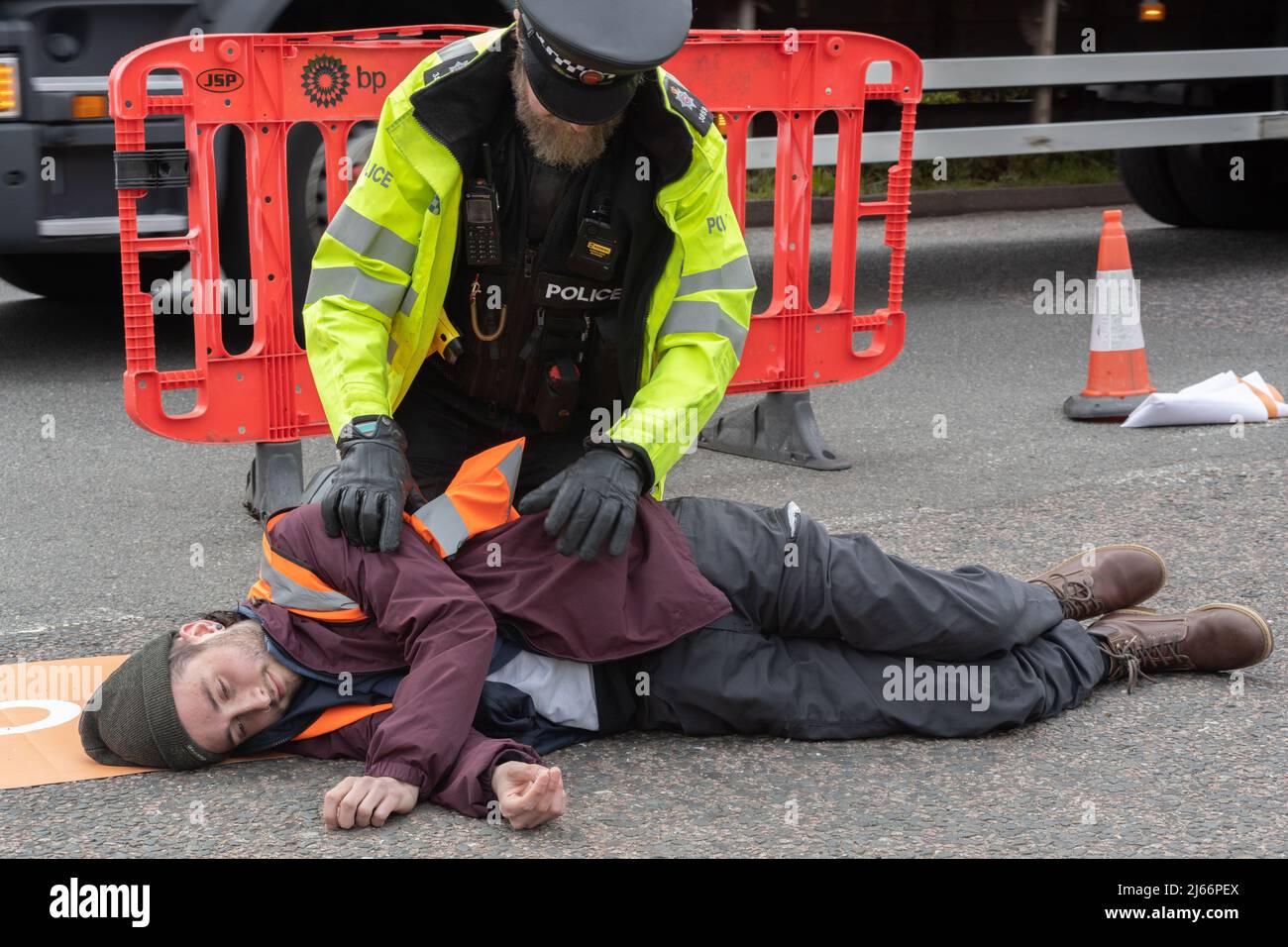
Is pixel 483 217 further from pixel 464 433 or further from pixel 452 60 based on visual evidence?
Answer: pixel 464 433

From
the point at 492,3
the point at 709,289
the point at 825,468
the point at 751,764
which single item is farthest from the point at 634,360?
the point at 492,3

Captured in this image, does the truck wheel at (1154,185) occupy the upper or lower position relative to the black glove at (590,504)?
upper

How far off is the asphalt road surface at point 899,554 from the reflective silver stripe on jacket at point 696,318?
878mm

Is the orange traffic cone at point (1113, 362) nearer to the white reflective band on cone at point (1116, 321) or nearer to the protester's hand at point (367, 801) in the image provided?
the white reflective band on cone at point (1116, 321)

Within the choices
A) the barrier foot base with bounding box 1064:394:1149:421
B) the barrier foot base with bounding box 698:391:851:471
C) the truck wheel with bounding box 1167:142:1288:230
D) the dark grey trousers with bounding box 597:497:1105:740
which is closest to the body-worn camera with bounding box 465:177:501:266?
the dark grey trousers with bounding box 597:497:1105:740

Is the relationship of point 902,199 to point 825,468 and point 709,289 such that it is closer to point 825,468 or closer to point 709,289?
point 825,468

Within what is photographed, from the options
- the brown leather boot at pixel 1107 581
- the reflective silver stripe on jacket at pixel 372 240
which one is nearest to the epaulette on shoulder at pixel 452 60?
the reflective silver stripe on jacket at pixel 372 240

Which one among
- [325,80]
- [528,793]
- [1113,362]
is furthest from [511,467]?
[1113,362]

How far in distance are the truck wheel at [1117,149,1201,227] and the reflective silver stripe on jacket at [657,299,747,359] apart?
827 centimetres

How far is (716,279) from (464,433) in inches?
29.2

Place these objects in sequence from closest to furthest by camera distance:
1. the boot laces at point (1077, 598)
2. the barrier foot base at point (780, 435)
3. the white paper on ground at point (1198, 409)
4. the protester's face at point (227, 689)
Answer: the protester's face at point (227, 689) < the boot laces at point (1077, 598) < the barrier foot base at point (780, 435) < the white paper on ground at point (1198, 409)

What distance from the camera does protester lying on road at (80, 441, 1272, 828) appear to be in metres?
3.10

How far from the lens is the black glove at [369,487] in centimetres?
311

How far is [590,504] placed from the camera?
3.11 metres
